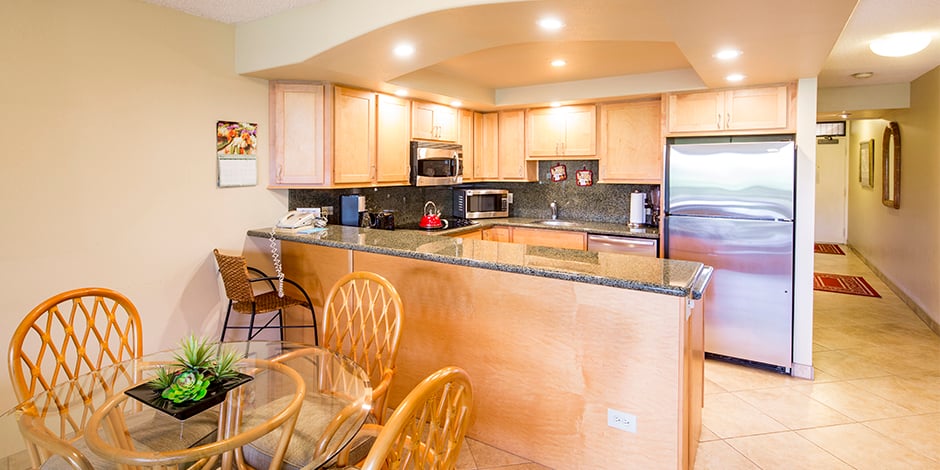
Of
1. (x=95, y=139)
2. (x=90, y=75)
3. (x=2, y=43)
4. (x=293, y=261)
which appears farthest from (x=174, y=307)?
(x=2, y=43)

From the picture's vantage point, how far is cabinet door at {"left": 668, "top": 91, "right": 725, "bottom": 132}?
156 inches

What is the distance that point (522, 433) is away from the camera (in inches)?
99.7

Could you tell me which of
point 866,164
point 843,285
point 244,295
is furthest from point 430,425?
point 866,164

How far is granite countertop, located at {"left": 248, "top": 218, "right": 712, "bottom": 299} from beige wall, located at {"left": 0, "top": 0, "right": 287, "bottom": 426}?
0.51m

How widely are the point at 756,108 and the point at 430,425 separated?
12.2 feet

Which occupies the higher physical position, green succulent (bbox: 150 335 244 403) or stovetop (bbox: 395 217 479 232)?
stovetop (bbox: 395 217 479 232)

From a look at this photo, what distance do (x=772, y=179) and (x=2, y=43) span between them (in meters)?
4.48

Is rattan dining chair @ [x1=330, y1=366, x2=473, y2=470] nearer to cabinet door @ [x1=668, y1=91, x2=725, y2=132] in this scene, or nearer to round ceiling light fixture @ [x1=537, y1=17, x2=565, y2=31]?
round ceiling light fixture @ [x1=537, y1=17, x2=565, y2=31]

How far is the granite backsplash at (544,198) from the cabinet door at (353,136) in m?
→ 0.53

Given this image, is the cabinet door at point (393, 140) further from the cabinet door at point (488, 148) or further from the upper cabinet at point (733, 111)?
the upper cabinet at point (733, 111)

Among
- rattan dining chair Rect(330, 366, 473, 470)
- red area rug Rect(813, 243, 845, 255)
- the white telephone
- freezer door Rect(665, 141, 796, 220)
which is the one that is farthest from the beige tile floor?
red area rug Rect(813, 243, 845, 255)

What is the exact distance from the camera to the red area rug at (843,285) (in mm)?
6184

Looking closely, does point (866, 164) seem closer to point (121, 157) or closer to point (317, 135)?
point (317, 135)

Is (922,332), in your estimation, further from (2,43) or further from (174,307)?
(2,43)
